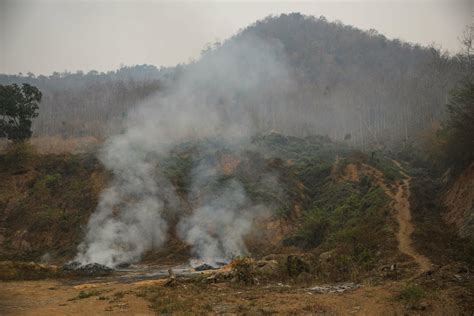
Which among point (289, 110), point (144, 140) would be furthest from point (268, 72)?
point (144, 140)

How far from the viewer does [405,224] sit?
83.5ft

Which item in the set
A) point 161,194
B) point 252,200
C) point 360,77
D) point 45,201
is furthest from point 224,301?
point 360,77

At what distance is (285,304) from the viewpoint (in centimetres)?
1309

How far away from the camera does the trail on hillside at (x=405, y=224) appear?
1892 cm

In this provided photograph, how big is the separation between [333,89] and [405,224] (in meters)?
71.3

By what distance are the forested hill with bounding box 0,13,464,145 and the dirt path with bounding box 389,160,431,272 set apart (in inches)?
1325

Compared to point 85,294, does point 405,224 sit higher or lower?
higher

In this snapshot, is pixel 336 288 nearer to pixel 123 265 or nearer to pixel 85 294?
pixel 85 294

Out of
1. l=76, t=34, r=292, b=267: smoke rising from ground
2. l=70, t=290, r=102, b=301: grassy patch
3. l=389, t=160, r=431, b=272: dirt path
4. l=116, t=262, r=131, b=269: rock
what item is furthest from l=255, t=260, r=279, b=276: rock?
l=116, t=262, r=131, b=269: rock

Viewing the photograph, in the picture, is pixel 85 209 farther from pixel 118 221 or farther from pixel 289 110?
pixel 289 110

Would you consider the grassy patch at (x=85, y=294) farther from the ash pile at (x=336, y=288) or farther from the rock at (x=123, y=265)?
the rock at (x=123, y=265)

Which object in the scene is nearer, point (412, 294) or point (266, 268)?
point (412, 294)

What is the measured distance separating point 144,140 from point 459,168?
3659 centimetres

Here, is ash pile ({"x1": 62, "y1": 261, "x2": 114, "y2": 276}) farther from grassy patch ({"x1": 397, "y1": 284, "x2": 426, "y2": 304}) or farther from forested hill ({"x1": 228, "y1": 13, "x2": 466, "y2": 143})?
forested hill ({"x1": 228, "y1": 13, "x2": 466, "y2": 143})
